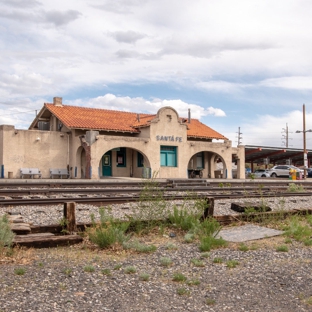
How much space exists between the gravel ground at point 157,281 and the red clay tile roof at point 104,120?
25695mm

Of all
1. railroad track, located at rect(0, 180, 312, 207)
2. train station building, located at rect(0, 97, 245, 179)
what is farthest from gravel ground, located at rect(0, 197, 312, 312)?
train station building, located at rect(0, 97, 245, 179)

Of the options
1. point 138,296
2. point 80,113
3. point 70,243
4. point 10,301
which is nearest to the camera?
point 10,301

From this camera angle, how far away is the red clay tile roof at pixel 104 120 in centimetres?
3256

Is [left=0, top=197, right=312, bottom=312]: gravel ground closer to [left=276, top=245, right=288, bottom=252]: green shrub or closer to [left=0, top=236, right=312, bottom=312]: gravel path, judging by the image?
[left=0, top=236, right=312, bottom=312]: gravel path

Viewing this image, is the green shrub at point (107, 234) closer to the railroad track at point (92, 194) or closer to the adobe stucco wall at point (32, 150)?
the railroad track at point (92, 194)

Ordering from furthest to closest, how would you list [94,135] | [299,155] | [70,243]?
[299,155] < [94,135] < [70,243]

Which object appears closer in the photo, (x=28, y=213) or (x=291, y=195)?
(x=28, y=213)

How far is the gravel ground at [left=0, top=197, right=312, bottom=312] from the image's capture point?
14.8ft

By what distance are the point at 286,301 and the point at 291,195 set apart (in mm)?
13210

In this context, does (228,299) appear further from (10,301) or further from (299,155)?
(299,155)

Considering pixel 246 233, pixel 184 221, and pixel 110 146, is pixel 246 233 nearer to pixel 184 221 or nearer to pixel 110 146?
pixel 184 221

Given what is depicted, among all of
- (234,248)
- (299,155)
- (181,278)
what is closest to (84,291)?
(181,278)

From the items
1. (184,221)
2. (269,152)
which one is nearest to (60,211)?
(184,221)

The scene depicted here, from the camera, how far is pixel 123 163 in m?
35.0
